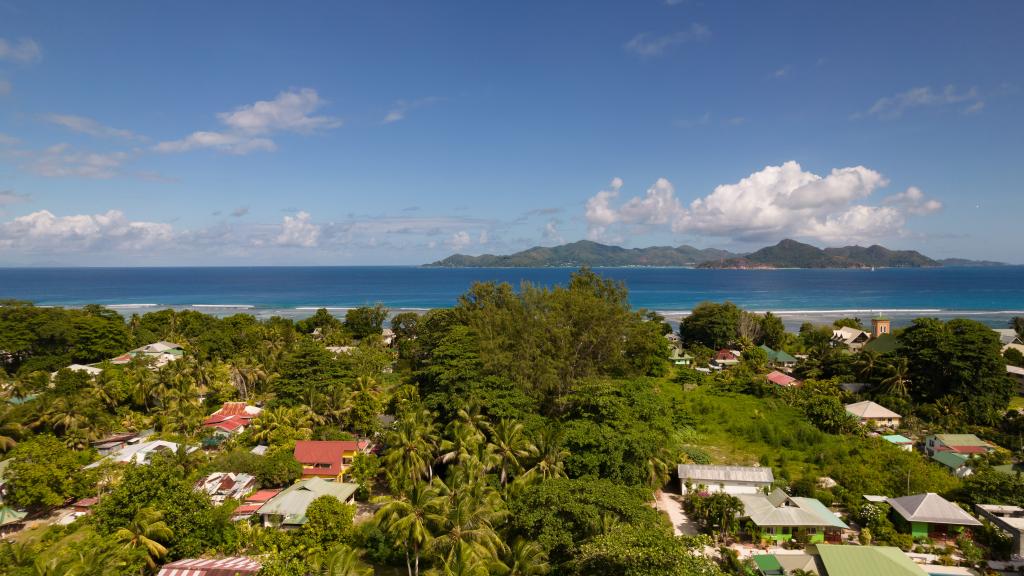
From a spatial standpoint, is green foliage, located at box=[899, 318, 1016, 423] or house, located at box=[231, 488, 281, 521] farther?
green foliage, located at box=[899, 318, 1016, 423]

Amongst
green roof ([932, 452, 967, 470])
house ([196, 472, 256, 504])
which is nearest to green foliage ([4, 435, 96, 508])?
house ([196, 472, 256, 504])

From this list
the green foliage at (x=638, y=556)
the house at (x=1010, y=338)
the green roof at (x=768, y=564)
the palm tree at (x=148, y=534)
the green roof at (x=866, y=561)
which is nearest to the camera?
the green foliage at (x=638, y=556)

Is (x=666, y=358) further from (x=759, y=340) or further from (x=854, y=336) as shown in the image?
(x=854, y=336)

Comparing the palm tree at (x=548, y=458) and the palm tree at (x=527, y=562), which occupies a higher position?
the palm tree at (x=548, y=458)

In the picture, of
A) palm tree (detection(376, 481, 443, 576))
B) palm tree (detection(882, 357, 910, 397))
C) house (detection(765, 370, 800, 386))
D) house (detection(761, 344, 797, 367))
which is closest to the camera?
palm tree (detection(376, 481, 443, 576))

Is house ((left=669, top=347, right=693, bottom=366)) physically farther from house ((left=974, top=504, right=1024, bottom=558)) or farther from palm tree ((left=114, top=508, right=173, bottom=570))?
palm tree ((left=114, top=508, right=173, bottom=570))

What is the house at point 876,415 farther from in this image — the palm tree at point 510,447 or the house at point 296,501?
the house at point 296,501

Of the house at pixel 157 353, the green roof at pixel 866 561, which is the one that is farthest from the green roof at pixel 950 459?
the house at pixel 157 353

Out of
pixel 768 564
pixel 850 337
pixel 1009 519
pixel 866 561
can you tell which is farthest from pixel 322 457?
pixel 850 337
